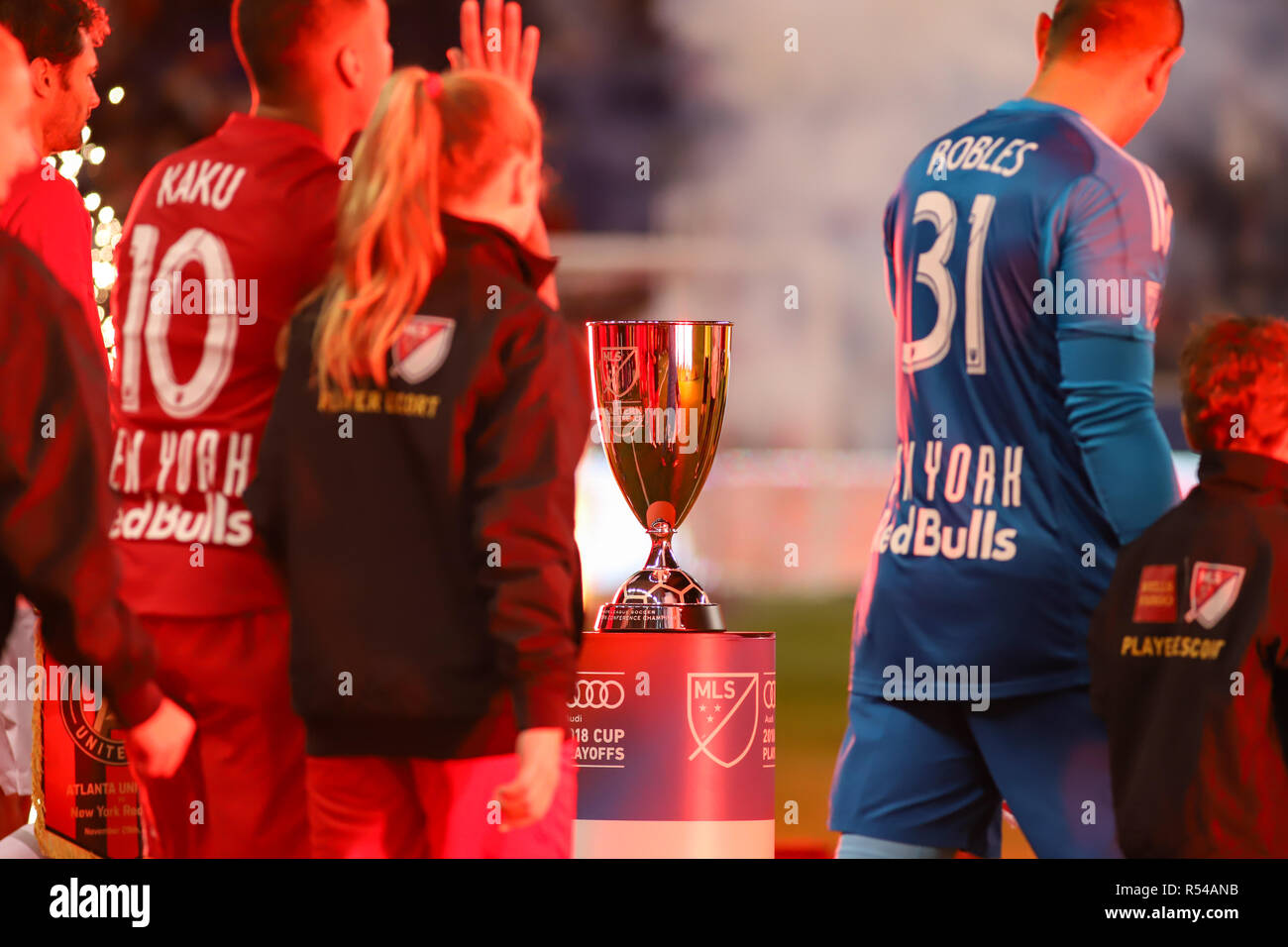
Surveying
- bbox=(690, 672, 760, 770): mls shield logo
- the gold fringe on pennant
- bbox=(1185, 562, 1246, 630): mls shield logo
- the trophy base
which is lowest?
the gold fringe on pennant

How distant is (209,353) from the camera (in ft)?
9.93

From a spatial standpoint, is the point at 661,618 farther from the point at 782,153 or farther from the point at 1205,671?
the point at 782,153

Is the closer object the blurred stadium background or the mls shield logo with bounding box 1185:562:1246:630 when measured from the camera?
the mls shield logo with bounding box 1185:562:1246:630

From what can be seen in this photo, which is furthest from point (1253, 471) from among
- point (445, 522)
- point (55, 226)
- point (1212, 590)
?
point (55, 226)

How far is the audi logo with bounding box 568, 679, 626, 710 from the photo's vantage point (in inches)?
122

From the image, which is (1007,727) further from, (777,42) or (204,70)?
(204,70)

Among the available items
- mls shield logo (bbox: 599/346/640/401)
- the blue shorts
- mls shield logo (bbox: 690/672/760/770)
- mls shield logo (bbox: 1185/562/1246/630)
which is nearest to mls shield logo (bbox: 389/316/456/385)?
mls shield logo (bbox: 599/346/640/401)

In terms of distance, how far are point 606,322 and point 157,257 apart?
81cm

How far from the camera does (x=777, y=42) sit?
3805 mm

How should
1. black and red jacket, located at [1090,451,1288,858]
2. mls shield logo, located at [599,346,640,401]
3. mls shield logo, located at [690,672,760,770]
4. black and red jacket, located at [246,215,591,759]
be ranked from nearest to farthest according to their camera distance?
black and red jacket, located at [246,215,591,759], black and red jacket, located at [1090,451,1288,858], mls shield logo, located at [690,672,760,770], mls shield logo, located at [599,346,640,401]

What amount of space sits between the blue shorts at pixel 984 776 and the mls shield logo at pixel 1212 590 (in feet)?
0.81

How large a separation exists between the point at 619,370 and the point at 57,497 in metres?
1.01

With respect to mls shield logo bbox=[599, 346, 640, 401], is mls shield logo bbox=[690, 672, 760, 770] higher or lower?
lower

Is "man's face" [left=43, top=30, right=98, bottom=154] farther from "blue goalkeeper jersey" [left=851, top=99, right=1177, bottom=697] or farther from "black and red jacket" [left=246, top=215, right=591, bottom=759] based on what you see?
"blue goalkeeper jersey" [left=851, top=99, right=1177, bottom=697]
